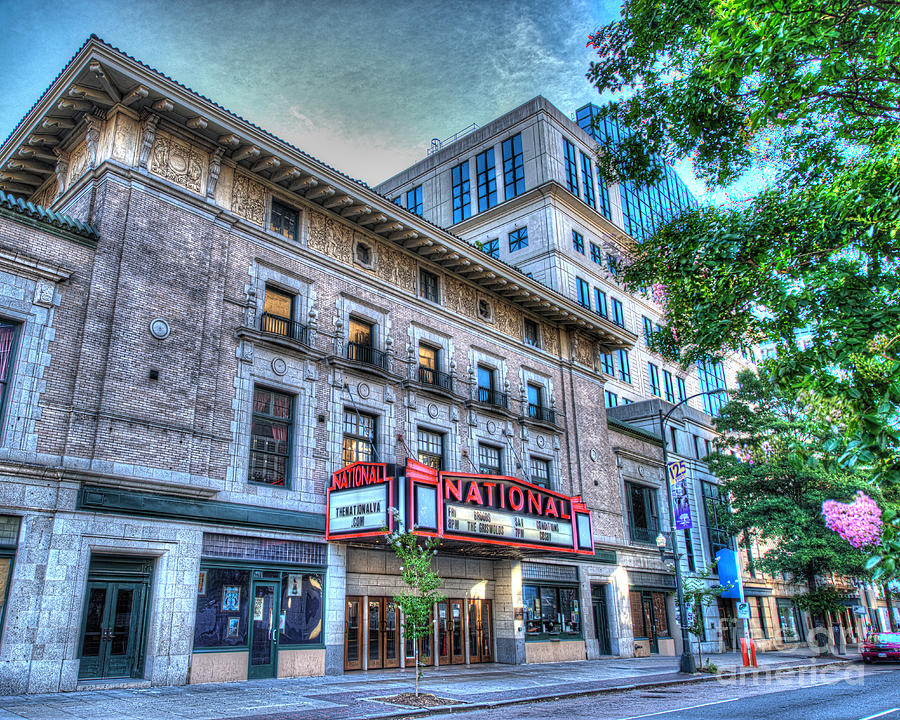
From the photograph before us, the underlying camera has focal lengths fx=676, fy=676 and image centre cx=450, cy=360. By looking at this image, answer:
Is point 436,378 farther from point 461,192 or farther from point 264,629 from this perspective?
point 461,192

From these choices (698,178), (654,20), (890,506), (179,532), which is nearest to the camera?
(890,506)

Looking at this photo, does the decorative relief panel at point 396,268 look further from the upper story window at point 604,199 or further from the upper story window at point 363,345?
the upper story window at point 604,199

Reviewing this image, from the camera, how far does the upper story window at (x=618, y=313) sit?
1866 inches

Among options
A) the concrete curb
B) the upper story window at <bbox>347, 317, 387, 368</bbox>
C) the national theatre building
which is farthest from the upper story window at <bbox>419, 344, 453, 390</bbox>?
the concrete curb

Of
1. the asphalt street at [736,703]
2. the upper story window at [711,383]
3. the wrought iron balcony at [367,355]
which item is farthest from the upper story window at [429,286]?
the upper story window at [711,383]

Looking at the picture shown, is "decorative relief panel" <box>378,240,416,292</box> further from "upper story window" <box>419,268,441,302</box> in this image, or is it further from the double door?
the double door

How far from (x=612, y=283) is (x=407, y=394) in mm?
27119

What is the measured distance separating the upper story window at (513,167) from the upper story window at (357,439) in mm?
27323

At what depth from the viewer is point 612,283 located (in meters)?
47.8

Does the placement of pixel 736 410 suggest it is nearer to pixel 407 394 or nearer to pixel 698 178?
pixel 407 394

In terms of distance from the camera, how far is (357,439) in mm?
22953

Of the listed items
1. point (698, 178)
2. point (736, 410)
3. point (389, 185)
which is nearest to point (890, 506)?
point (698, 178)

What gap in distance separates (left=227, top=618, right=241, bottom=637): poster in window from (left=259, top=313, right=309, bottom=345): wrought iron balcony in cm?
828

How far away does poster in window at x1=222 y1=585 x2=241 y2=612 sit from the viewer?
17869mm
